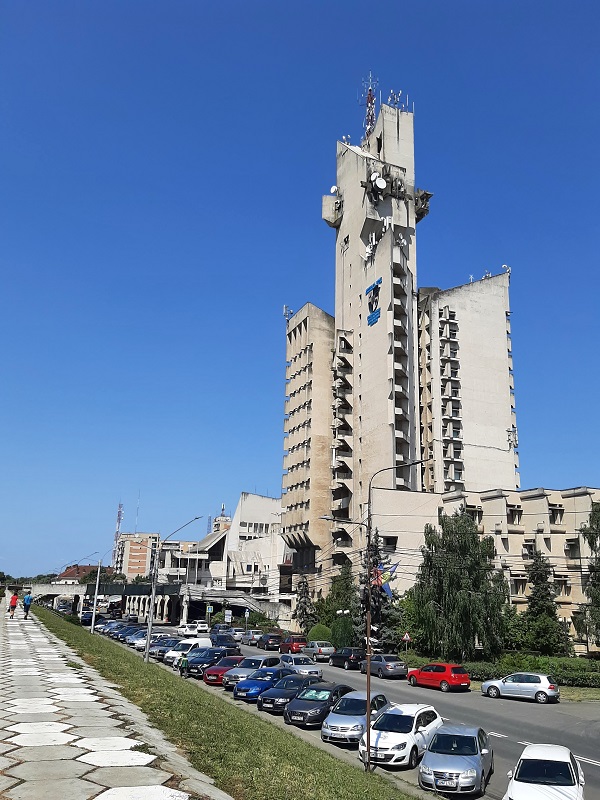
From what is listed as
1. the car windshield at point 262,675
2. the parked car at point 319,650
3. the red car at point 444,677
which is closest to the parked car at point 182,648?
the parked car at point 319,650

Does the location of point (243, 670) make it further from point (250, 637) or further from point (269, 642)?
point (250, 637)

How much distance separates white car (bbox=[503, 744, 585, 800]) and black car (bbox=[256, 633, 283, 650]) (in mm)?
47478

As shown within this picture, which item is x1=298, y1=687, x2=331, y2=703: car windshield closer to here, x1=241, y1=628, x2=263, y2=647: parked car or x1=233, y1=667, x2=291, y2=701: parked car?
x1=233, y1=667, x2=291, y2=701: parked car

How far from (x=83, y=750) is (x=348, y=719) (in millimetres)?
15042

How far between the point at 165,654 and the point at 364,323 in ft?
161

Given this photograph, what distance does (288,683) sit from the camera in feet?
95.6

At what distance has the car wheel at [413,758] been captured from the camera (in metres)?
19.2

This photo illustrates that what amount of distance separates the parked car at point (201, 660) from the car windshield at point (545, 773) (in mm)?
25527

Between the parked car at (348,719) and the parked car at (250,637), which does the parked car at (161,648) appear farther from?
the parked car at (348,719)

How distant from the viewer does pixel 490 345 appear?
289 ft

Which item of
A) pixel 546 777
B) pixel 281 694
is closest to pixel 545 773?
pixel 546 777

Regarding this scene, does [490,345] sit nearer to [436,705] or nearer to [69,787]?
[436,705]

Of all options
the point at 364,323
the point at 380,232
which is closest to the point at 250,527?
the point at 364,323

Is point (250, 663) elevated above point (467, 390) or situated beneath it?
situated beneath
